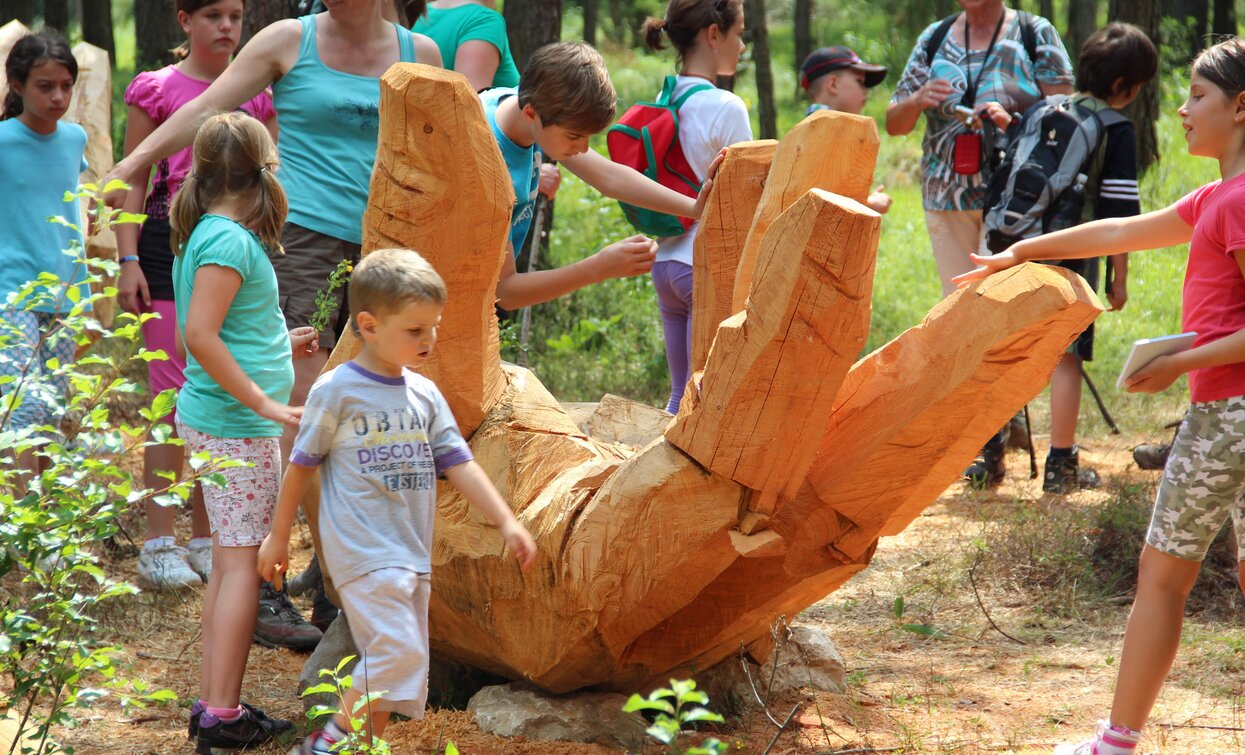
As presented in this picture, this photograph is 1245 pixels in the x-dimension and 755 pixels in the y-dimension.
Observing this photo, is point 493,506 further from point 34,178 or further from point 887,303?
point 887,303

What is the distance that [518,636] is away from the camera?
3.61 metres

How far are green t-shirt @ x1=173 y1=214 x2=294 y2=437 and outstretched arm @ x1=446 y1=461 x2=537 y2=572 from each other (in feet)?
2.72

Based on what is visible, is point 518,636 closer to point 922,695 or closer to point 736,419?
point 736,419

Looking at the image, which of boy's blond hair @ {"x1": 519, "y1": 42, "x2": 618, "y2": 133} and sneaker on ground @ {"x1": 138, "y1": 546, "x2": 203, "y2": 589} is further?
sneaker on ground @ {"x1": 138, "y1": 546, "x2": 203, "y2": 589}

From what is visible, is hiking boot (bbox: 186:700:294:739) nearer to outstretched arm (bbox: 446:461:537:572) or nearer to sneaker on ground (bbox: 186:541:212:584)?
outstretched arm (bbox: 446:461:537:572)

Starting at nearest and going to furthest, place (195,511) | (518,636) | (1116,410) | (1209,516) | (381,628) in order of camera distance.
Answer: (381,628) → (1209,516) → (518,636) → (195,511) → (1116,410)

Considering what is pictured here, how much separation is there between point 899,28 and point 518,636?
24.5 meters

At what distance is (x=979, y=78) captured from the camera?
6.47 metres

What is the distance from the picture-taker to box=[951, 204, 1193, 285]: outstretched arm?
3.48 metres

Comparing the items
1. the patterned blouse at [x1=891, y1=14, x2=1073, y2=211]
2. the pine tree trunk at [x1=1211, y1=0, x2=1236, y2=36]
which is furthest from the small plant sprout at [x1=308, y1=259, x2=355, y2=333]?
the pine tree trunk at [x1=1211, y1=0, x2=1236, y2=36]

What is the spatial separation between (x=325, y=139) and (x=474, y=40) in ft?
2.72

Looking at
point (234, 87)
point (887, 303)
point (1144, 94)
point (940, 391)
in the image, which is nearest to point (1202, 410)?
point (940, 391)

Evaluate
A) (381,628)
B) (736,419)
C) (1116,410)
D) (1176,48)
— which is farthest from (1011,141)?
(1176,48)

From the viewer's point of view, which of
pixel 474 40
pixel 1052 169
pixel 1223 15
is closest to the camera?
pixel 474 40
